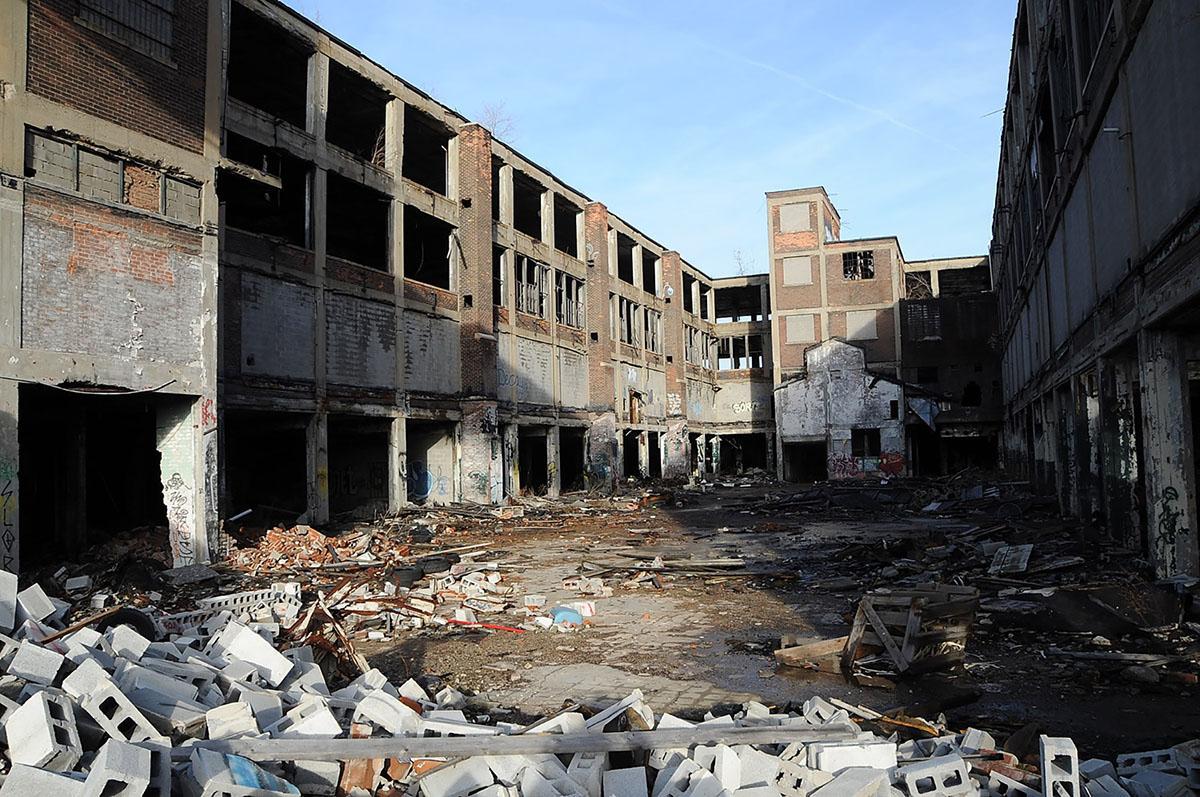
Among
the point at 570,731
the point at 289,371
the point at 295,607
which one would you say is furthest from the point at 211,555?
the point at 570,731

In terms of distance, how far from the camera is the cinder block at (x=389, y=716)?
518 cm

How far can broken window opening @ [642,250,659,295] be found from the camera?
4238 centimetres

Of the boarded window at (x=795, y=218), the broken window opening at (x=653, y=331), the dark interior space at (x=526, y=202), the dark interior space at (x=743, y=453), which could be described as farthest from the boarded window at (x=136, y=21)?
the dark interior space at (x=743, y=453)

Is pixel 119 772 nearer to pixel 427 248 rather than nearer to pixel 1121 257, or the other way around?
pixel 1121 257

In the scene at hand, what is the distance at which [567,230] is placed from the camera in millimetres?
36312

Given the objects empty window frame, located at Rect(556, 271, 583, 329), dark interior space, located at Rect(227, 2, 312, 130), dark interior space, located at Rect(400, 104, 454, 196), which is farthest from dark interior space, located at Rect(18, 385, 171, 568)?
empty window frame, located at Rect(556, 271, 583, 329)

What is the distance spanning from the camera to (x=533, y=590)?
1206cm

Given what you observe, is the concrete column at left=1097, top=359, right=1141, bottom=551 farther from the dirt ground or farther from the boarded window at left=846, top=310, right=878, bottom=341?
the boarded window at left=846, top=310, right=878, bottom=341

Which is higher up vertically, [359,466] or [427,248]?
[427,248]

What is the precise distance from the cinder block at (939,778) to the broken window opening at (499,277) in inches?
974

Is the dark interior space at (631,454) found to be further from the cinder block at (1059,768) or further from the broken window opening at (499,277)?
the cinder block at (1059,768)

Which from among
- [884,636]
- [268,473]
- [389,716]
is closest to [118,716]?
[389,716]

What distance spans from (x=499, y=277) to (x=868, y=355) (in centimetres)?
2266

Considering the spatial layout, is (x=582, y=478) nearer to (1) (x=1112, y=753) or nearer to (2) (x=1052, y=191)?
(2) (x=1052, y=191)
